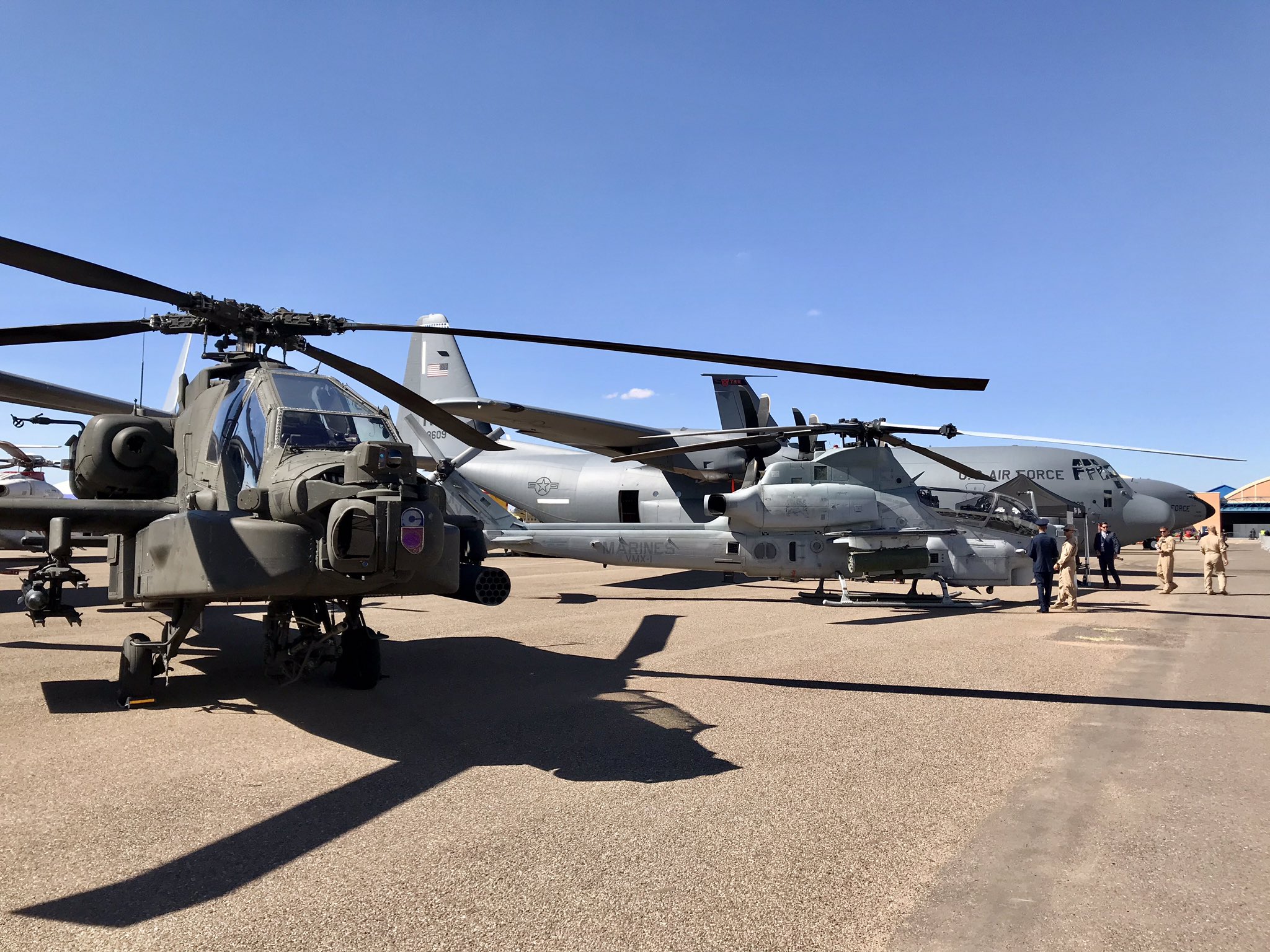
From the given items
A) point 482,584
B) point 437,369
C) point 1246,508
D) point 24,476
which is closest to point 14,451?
point 24,476

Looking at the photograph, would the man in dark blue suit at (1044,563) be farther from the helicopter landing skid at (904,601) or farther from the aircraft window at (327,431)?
the aircraft window at (327,431)

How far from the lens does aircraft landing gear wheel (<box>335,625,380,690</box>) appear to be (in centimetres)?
701

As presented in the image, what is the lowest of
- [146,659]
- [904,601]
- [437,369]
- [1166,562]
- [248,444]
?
[904,601]

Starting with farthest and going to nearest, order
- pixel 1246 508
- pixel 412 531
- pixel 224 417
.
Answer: pixel 1246 508 < pixel 224 417 < pixel 412 531

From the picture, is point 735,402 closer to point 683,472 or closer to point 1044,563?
point 683,472

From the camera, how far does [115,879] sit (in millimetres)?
3361

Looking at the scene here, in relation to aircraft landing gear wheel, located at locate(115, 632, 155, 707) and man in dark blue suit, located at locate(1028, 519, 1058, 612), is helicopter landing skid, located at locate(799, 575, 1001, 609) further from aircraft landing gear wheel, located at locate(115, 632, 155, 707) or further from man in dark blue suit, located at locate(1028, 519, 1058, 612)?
aircraft landing gear wheel, located at locate(115, 632, 155, 707)

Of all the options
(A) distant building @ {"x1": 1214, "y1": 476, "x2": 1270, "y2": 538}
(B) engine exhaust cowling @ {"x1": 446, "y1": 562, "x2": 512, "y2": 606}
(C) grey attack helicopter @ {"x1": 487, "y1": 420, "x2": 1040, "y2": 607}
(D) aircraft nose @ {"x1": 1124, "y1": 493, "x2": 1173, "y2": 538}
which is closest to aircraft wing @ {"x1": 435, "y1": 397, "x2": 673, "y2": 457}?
(C) grey attack helicopter @ {"x1": 487, "y1": 420, "x2": 1040, "y2": 607}

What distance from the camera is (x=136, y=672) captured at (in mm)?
6438

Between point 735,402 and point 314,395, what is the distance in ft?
49.3

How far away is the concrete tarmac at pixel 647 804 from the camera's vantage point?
3.04 m

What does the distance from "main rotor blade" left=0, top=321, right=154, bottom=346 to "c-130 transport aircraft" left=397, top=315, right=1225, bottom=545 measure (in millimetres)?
10035

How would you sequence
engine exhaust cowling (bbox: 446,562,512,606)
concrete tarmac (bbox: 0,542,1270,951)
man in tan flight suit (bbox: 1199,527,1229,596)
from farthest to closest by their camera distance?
man in tan flight suit (bbox: 1199,527,1229,596)
engine exhaust cowling (bbox: 446,562,512,606)
concrete tarmac (bbox: 0,542,1270,951)

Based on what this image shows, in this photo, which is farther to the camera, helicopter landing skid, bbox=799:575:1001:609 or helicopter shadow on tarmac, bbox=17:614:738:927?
helicopter landing skid, bbox=799:575:1001:609
